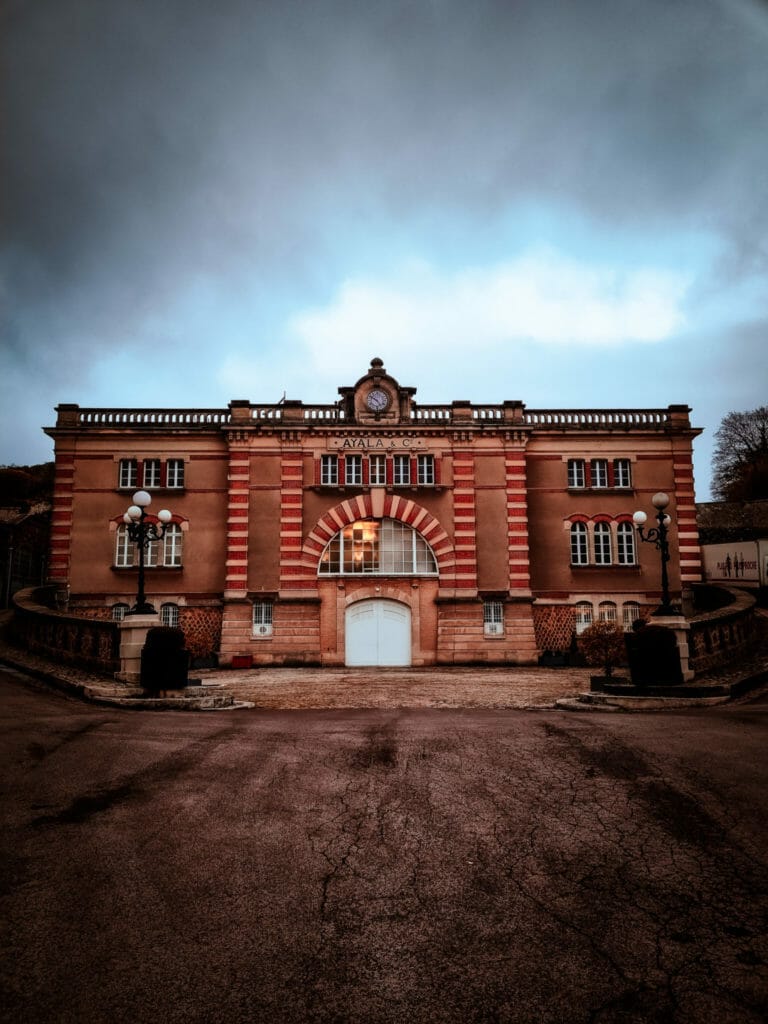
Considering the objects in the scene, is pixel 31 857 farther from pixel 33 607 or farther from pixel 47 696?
pixel 33 607

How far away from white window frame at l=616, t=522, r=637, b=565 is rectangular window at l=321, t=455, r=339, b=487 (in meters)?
10.9

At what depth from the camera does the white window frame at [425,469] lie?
24500 mm

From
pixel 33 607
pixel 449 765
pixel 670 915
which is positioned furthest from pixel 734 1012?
pixel 33 607

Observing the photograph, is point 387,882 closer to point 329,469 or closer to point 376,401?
point 329,469

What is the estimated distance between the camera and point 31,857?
4.45 m

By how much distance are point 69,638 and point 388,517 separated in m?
12.1

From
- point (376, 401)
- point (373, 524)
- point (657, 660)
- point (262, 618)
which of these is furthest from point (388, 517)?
point (657, 660)

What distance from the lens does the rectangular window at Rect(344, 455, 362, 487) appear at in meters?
24.3

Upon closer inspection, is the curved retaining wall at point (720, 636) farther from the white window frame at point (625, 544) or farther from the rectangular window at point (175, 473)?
the rectangular window at point (175, 473)

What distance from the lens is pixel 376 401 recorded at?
24.8 metres

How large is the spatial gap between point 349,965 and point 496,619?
2092 cm

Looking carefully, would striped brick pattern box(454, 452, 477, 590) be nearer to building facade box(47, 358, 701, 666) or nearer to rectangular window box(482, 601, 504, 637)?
building facade box(47, 358, 701, 666)

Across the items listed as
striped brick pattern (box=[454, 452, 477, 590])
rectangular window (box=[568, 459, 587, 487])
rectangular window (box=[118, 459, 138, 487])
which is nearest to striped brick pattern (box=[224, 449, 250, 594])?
rectangular window (box=[118, 459, 138, 487])

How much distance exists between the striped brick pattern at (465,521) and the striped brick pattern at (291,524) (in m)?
5.73
